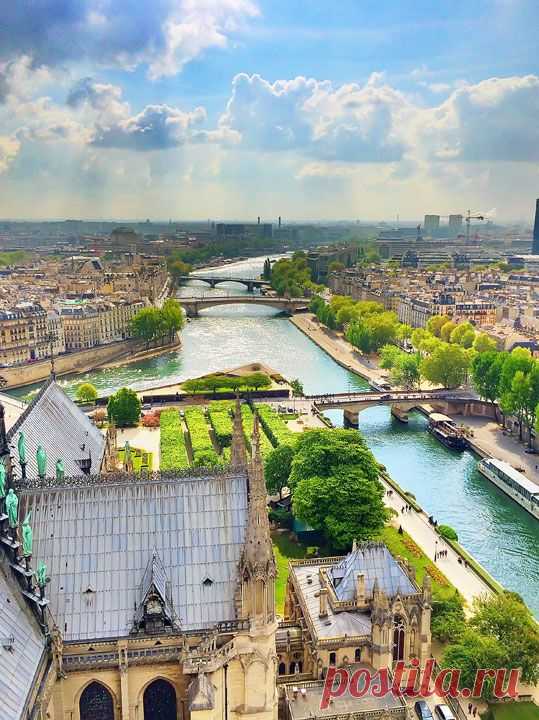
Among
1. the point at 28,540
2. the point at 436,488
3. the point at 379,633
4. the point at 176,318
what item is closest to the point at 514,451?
the point at 436,488

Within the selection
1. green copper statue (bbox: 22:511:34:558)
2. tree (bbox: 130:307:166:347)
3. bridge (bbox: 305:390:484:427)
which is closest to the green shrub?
bridge (bbox: 305:390:484:427)

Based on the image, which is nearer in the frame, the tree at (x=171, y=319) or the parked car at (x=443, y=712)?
the parked car at (x=443, y=712)

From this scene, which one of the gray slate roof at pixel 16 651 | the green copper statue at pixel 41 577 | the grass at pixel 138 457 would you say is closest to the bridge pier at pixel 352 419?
the grass at pixel 138 457

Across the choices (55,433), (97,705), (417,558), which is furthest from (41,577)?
(417,558)

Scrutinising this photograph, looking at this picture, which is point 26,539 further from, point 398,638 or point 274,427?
point 274,427

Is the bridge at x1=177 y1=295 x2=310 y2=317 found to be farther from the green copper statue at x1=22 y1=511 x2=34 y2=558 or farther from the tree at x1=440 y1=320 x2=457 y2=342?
the green copper statue at x1=22 y1=511 x2=34 y2=558

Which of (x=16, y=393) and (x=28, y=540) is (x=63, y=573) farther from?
(x=16, y=393)

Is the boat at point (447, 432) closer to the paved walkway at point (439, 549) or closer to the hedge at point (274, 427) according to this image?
the hedge at point (274, 427)
